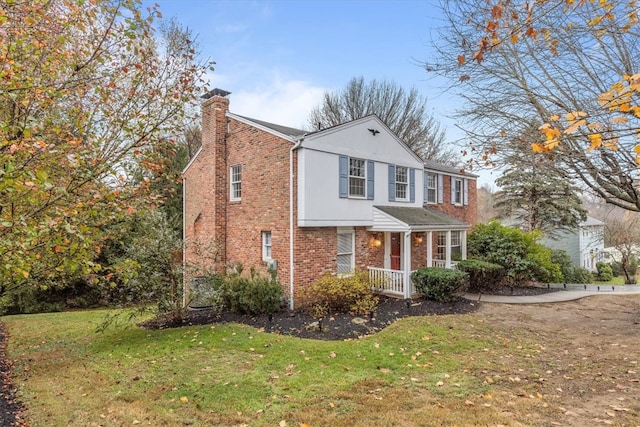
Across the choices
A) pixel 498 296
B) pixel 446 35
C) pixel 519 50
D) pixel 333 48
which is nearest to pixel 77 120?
pixel 446 35

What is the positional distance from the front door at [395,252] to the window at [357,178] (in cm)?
292

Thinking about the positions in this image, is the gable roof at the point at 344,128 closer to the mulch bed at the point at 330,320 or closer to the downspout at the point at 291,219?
the downspout at the point at 291,219

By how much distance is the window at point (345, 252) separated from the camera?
503 inches

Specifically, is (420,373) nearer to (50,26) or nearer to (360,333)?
(360,333)

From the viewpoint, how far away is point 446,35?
6.86m

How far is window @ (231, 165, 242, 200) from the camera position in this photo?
13.8m

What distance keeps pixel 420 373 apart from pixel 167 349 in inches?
215

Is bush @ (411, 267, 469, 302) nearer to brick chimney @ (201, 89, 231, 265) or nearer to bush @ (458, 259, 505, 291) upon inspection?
bush @ (458, 259, 505, 291)

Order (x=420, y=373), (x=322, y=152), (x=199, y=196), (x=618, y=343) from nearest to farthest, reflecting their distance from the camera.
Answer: (x=420, y=373) → (x=618, y=343) → (x=322, y=152) → (x=199, y=196)

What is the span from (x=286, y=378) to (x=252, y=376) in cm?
62

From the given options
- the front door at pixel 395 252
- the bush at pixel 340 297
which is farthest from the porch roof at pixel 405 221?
the bush at pixel 340 297

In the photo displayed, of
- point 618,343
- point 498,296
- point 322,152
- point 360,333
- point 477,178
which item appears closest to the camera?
point 618,343

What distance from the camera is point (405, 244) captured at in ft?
41.5

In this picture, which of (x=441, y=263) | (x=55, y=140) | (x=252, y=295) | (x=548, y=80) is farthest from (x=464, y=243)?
(x=55, y=140)
